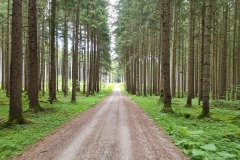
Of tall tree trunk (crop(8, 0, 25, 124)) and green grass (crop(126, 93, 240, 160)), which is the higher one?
tall tree trunk (crop(8, 0, 25, 124))

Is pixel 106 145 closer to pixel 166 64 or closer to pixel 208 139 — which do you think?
pixel 208 139

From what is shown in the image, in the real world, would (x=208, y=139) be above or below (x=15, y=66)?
below

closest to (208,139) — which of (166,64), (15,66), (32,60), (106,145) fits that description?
(106,145)

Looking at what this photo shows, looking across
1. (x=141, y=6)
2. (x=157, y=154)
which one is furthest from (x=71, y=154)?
(x=141, y=6)

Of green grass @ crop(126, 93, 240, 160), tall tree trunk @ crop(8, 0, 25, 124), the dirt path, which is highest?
tall tree trunk @ crop(8, 0, 25, 124)

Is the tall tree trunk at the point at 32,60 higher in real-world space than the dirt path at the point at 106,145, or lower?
higher

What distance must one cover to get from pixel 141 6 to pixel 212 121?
66.7ft

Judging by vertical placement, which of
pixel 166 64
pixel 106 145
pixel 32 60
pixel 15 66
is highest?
pixel 32 60

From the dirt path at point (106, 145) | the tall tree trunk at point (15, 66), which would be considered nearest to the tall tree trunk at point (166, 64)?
the dirt path at point (106, 145)

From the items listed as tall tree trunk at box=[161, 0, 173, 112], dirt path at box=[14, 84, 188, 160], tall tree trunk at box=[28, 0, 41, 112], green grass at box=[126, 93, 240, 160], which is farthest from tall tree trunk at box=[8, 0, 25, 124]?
tall tree trunk at box=[161, 0, 173, 112]

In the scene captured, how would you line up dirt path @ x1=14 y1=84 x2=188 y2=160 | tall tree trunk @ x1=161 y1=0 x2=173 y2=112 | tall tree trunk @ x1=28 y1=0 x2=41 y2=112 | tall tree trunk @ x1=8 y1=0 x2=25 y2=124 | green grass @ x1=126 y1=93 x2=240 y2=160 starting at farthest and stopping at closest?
tall tree trunk @ x1=161 y1=0 x2=173 y2=112 < tall tree trunk @ x1=28 y1=0 x2=41 y2=112 < tall tree trunk @ x1=8 y1=0 x2=25 y2=124 < dirt path @ x1=14 y1=84 x2=188 y2=160 < green grass @ x1=126 y1=93 x2=240 y2=160

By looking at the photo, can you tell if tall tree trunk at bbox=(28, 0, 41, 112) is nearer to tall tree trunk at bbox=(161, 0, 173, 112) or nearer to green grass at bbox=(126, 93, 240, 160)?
green grass at bbox=(126, 93, 240, 160)

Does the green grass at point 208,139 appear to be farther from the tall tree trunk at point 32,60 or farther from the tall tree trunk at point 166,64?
the tall tree trunk at point 32,60

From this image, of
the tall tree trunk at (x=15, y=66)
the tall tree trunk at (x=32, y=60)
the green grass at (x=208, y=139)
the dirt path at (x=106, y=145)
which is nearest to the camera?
the green grass at (x=208, y=139)
